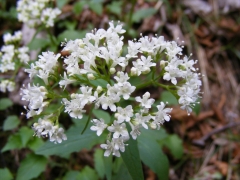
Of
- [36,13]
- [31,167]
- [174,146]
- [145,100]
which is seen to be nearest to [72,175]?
[31,167]

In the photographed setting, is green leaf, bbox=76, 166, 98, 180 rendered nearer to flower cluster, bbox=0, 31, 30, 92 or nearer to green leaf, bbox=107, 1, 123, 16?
flower cluster, bbox=0, 31, 30, 92

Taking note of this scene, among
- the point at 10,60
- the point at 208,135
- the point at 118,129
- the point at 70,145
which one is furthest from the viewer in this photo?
the point at 208,135

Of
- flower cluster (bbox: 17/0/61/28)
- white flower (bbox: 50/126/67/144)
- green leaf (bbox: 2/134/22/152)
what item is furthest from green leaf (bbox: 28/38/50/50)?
white flower (bbox: 50/126/67/144)

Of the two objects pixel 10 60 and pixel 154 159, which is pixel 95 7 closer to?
pixel 10 60

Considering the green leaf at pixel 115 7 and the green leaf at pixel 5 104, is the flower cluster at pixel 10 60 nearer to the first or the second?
the green leaf at pixel 5 104

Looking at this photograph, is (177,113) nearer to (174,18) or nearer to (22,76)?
(174,18)

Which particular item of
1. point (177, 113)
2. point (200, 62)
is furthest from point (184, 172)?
point (200, 62)

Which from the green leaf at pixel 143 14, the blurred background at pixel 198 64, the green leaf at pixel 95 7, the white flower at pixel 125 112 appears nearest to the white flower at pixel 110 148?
the white flower at pixel 125 112
